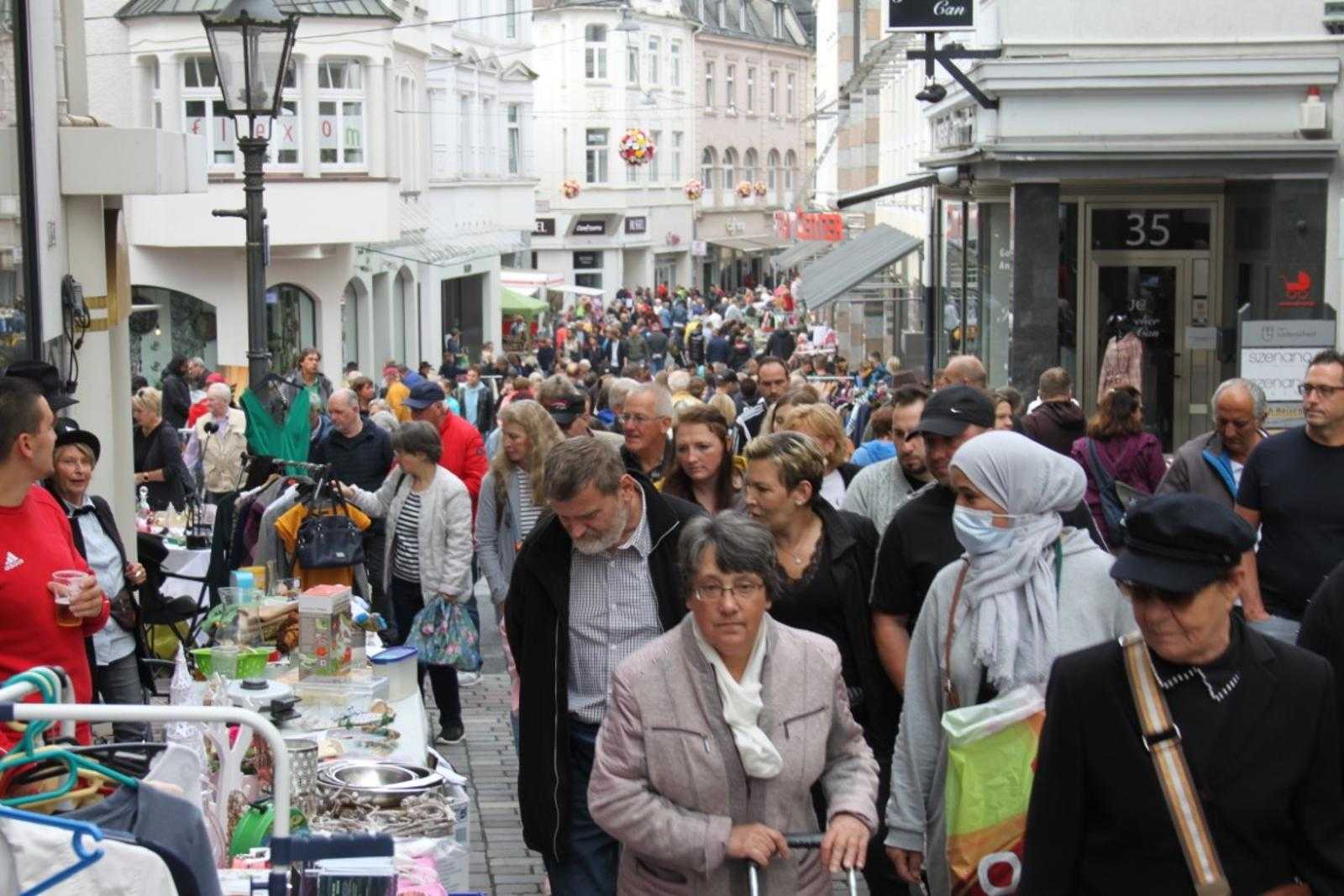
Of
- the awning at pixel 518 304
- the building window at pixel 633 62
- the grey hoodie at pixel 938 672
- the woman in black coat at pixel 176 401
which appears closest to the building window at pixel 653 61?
the building window at pixel 633 62

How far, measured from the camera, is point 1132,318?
794 inches

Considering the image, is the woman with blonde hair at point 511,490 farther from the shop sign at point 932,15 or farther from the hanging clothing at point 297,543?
the shop sign at point 932,15

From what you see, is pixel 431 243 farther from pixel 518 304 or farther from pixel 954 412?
pixel 954 412

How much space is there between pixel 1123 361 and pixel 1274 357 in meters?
4.12

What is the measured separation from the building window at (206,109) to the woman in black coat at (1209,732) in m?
30.3

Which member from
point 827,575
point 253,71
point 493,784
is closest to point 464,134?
point 253,71

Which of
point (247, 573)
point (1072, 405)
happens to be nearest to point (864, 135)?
point (1072, 405)

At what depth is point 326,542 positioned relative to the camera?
1016cm

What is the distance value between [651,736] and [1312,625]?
178 cm

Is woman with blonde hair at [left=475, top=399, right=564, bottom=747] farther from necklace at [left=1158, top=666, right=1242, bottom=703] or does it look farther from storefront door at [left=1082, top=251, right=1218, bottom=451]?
storefront door at [left=1082, top=251, right=1218, bottom=451]

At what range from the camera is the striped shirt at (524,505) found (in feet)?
31.1

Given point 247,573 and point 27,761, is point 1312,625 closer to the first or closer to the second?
point 27,761

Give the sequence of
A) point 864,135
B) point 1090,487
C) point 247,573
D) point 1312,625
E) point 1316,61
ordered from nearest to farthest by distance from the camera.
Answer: point 1312,625 → point 247,573 → point 1090,487 → point 1316,61 → point 864,135

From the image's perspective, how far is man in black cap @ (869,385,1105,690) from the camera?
5996mm
